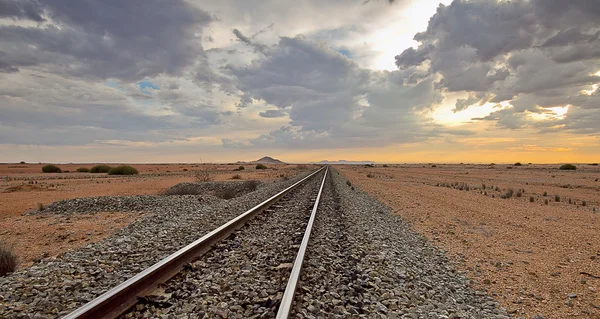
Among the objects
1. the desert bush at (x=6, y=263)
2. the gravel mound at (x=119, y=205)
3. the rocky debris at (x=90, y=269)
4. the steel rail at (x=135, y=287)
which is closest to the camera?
the steel rail at (x=135, y=287)

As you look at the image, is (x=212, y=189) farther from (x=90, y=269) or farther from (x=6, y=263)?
(x=90, y=269)

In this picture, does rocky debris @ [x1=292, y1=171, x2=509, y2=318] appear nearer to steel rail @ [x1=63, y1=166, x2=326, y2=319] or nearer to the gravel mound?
steel rail @ [x1=63, y1=166, x2=326, y2=319]

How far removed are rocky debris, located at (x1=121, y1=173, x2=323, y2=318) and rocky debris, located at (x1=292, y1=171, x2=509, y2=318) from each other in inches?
16.2

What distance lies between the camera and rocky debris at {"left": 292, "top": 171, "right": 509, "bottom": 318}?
420 cm

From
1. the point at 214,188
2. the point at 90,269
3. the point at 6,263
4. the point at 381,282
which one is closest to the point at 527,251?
the point at 381,282

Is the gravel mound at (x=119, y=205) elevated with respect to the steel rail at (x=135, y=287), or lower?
lower

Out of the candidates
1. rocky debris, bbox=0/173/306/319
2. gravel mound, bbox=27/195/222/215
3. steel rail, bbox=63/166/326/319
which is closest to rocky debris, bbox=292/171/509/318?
steel rail, bbox=63/166/326/319

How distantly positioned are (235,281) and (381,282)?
228cm

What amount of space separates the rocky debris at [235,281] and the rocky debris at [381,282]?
0.41 m

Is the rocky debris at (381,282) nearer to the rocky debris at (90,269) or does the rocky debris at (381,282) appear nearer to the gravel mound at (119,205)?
the rocky debris at (90,269)

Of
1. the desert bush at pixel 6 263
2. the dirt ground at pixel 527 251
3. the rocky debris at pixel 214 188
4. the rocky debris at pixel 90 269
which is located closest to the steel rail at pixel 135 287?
the rocky debris at pixel 90 269

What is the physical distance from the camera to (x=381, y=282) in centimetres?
515

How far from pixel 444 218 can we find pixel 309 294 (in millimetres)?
9336

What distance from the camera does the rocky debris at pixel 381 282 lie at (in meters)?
4.20
